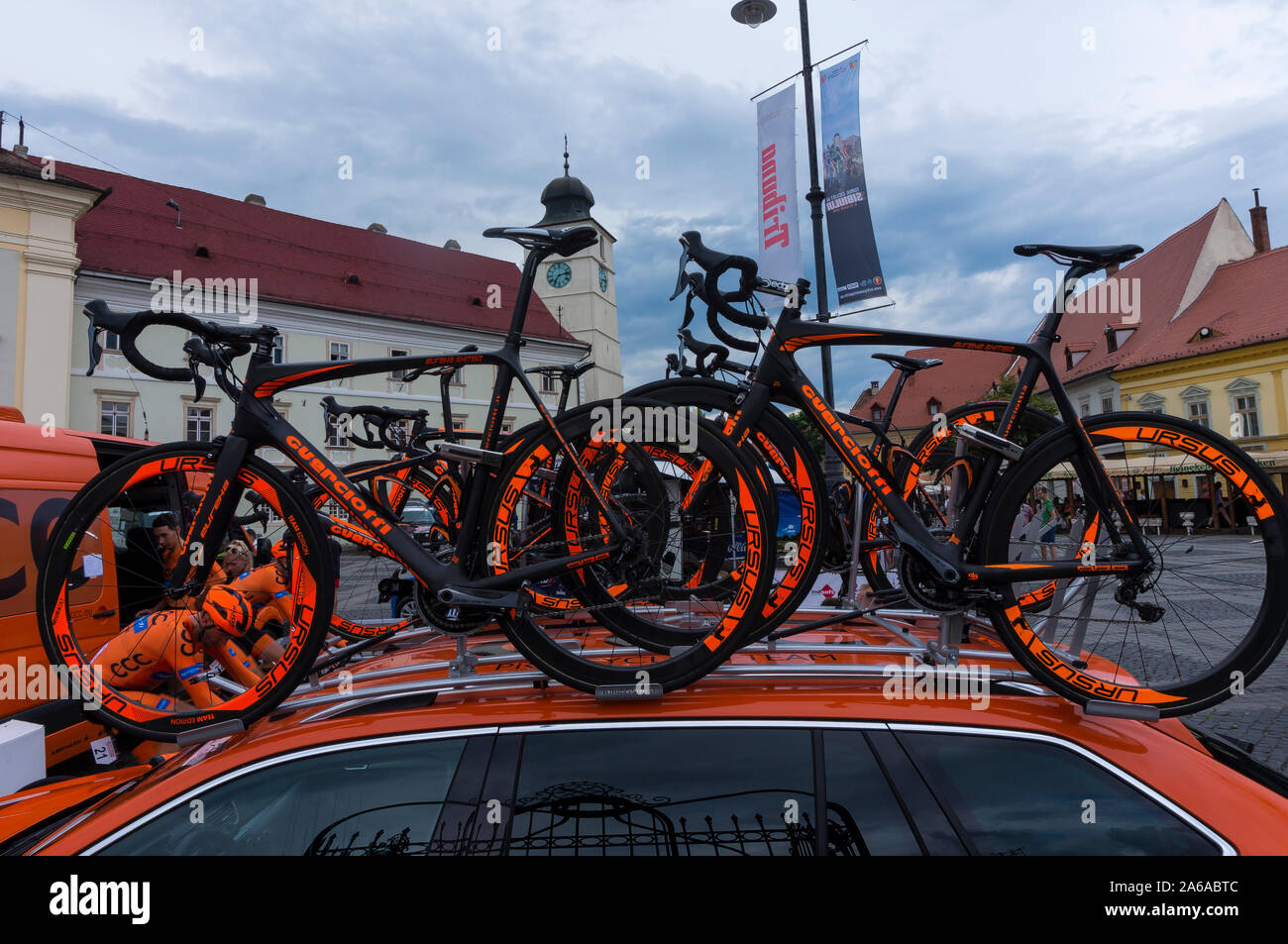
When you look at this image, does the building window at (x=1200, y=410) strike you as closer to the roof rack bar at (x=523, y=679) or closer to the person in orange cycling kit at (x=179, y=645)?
the roof rack bar at (x=523, y=679)

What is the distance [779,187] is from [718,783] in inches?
403

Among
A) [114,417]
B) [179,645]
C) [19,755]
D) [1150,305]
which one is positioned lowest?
[19,755]

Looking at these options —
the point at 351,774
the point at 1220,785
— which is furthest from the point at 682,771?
the point at 1220,785

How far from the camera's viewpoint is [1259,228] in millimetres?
45188

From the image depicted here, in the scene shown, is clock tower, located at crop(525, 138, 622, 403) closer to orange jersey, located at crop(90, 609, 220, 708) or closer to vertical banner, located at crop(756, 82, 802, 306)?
vertical banner, located at crop(756, 82, 802, 306)

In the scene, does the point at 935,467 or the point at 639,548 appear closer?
the point at 639,548

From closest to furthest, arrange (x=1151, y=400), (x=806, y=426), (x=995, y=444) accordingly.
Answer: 1. (x=995, y=444)
2. (x=806, y=426)
3. (x=1151, y=400)

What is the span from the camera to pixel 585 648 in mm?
2705

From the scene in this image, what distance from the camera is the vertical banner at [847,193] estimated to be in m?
10.6

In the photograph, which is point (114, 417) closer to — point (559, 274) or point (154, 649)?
point (559, 274)

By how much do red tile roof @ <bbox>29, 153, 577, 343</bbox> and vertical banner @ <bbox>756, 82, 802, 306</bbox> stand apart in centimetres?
2681

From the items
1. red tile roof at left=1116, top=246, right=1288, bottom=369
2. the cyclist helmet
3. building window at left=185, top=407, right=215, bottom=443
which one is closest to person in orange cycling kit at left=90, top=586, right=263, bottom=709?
the cyclist helmet

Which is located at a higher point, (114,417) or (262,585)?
(114,417)

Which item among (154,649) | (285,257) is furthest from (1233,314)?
(285,257)
